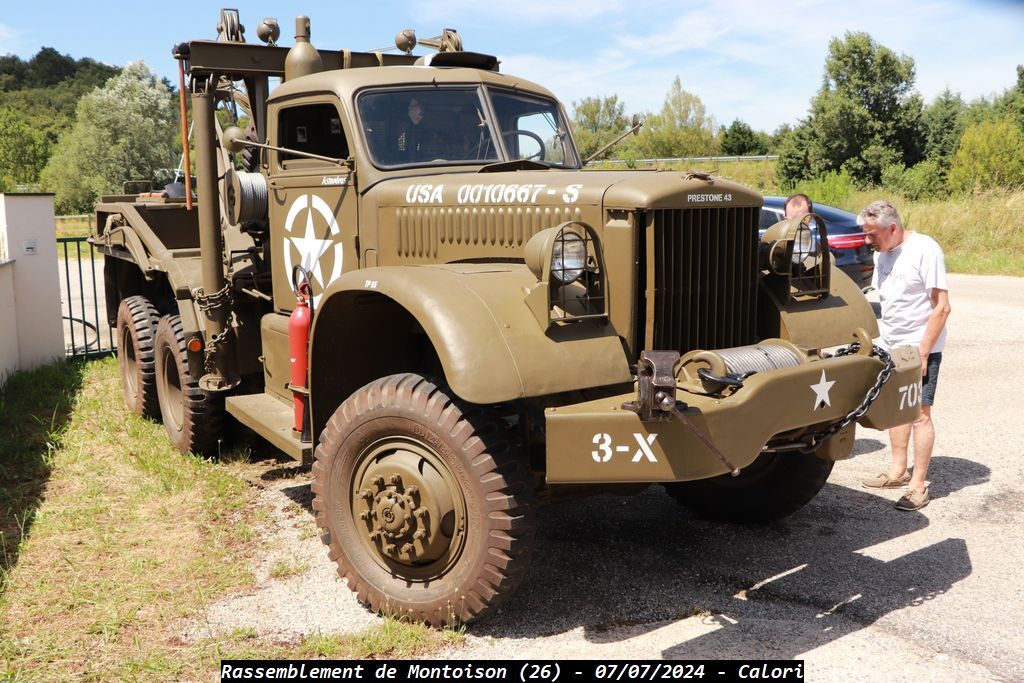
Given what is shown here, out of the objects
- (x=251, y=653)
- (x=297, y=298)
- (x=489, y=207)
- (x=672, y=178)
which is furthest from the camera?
(x=297, y=298)

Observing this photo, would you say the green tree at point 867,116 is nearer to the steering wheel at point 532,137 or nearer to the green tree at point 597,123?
the green tree at point 597,123

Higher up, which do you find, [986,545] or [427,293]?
[427,293]

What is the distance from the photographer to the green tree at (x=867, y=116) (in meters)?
37.7

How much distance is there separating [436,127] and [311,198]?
2.52 feet

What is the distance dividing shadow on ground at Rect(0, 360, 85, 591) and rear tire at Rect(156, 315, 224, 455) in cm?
78

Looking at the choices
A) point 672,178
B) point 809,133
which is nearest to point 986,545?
point 672,178

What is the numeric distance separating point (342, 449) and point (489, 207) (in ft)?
4.03

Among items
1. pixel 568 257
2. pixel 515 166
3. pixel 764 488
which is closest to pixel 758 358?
pixel 568 257

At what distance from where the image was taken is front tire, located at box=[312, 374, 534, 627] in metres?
3.48

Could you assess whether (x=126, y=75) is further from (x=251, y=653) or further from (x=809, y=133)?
(x=251, y=653)

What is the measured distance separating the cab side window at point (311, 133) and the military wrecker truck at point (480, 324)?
0.02 m

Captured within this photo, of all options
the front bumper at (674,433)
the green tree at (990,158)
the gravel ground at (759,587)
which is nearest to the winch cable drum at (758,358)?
the front bumper at (674,433)

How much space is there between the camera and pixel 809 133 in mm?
38875

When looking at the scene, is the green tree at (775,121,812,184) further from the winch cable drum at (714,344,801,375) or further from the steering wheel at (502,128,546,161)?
the winch cable drum at (714,344,801,375)
